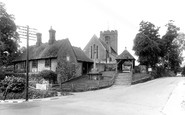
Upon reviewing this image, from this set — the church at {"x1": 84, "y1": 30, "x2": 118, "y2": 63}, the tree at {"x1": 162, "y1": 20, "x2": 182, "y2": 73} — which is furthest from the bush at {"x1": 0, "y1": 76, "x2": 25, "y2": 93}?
the tree at {"x1": 162, "y1": 20, "x2": 182, "y2": 73}

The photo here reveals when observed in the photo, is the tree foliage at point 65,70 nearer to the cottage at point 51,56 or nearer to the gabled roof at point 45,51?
the cottage at point 51,56

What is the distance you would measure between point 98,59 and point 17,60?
80.7 feet

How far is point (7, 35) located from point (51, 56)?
1039 cm

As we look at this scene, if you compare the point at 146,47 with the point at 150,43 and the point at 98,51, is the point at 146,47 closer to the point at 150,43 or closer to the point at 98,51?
the point at 150,43

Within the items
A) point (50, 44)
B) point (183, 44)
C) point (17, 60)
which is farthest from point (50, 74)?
point (183, 44)

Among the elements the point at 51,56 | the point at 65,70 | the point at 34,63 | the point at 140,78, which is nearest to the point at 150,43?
the point at 140,78

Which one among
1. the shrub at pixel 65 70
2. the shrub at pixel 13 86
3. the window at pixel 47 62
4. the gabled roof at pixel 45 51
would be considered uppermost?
the gabled roof at pixel 45 51

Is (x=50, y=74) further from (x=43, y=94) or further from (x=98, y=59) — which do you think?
(x=98, y=59)

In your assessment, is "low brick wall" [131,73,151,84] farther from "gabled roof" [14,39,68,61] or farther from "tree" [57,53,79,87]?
"gabled roof" [14,39,68,61]

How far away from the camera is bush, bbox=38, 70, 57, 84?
95.3ft

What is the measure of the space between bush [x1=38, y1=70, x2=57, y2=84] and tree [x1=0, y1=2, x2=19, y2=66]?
8996 mm

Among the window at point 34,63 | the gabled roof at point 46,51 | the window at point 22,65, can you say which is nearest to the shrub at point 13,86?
the gabled roof at point 46,51

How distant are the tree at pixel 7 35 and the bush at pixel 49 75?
29.5 feet

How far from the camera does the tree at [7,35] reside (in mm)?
33000
